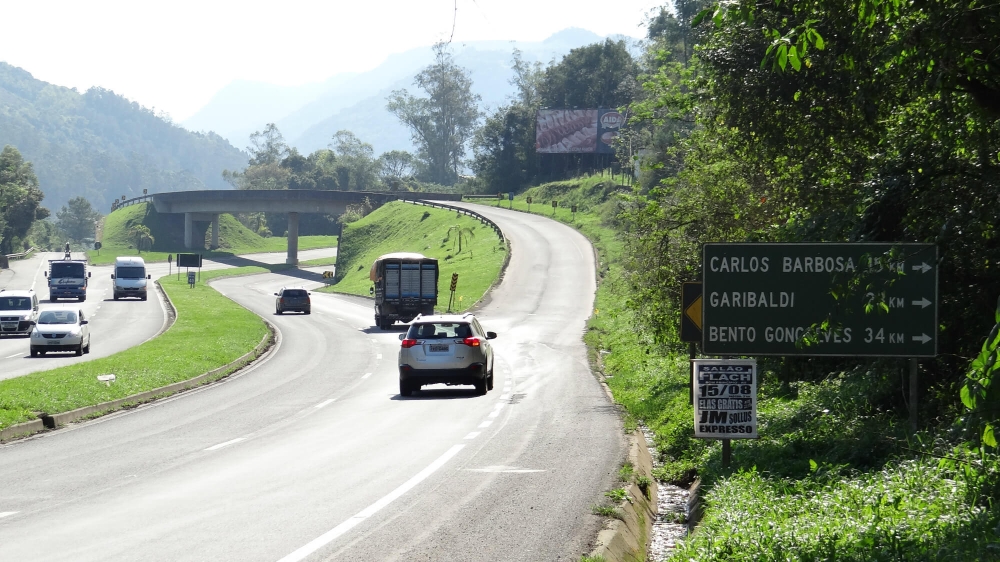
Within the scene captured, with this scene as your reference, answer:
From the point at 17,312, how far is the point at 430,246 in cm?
5333

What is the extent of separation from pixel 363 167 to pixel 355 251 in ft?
284

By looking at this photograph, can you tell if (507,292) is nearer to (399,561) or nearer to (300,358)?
(300,358)

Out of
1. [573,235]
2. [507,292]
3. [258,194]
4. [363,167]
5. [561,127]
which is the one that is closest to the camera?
[507,292]

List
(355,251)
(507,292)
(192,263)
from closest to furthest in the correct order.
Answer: (507,292), (192,263), (355,251)

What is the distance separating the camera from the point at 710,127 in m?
22.5

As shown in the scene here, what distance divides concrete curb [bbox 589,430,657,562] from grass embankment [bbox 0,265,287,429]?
10914 millimetres

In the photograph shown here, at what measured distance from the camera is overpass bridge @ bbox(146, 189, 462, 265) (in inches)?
5108

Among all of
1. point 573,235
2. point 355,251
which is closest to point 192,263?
point 355,251

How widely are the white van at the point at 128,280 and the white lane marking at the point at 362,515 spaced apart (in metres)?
64.2

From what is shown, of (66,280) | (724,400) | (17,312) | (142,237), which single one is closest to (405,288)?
(17,312)

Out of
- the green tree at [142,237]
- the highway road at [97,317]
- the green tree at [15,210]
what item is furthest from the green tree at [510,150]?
the green tree at [15,210]

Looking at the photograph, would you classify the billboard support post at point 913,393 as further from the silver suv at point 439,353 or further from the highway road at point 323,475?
the silver suv at point 439,353

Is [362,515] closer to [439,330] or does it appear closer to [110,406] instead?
[110,406]

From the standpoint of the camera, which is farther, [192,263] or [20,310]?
[192,263]
